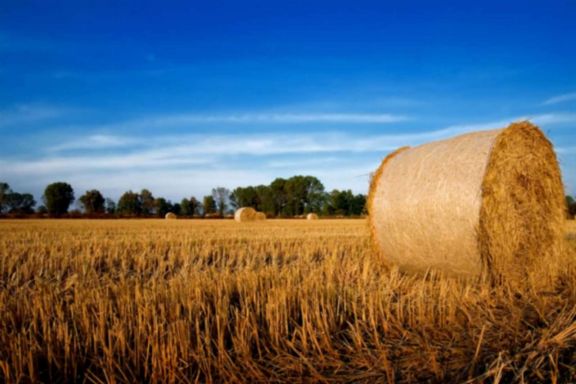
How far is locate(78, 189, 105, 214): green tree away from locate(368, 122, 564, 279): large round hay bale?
74.5 m

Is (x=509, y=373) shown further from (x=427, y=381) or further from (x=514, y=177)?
(x=514, y=177)

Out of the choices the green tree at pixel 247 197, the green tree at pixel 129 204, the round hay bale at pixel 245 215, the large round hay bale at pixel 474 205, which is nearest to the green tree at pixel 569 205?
the large round hay bale at pixel 474 205

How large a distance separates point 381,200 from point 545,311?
115 inches

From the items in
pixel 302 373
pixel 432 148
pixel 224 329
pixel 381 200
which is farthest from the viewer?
pixel 381 200

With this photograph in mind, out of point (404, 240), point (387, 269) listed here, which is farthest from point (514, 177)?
point (387, 269)

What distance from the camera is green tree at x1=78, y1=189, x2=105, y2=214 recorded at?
7344 cm

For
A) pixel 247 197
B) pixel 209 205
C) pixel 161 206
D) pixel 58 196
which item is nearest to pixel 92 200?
pixel 58 196

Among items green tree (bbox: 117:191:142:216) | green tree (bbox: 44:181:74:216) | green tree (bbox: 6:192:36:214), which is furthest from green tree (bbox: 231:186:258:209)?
green tree (bbox: 6:192:36:214)

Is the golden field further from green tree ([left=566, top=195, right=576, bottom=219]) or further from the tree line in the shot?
the tree line

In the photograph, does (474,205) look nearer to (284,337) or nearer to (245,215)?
(284,337)

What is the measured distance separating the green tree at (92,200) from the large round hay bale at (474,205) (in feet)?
245

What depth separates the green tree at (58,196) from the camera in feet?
→ 235

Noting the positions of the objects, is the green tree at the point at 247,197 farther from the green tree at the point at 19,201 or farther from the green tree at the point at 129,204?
the green tree at the point at 19,201

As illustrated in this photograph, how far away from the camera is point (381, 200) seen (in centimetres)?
639
